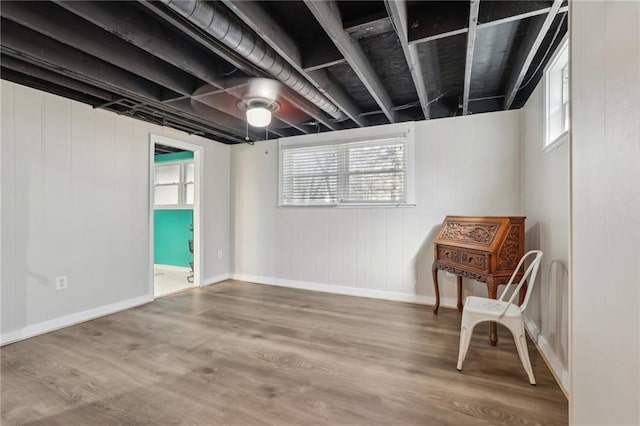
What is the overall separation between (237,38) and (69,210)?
8.16 ft

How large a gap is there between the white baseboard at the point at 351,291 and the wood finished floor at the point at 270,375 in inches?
16.4

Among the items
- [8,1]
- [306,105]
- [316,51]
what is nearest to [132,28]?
[8,1]

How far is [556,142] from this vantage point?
1999 millimetres

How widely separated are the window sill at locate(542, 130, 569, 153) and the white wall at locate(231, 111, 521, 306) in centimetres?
90

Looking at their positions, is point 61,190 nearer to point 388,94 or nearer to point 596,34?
point 388,94

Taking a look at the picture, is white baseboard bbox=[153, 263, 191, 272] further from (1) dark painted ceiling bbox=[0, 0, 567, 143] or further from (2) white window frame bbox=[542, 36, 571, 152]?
(2) white window frame bbox=[542, 36, 571, 152]

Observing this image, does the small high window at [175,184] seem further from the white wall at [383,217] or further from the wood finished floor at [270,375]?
the wood finished floor at [270,375]

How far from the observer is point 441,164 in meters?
3.38

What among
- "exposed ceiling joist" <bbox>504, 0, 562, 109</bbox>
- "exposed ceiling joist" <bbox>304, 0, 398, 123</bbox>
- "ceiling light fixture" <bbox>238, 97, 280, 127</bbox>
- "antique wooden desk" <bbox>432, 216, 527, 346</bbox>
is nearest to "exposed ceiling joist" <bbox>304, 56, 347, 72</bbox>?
"exposed ceiling joist" <bbox>304, 0, 398, 123</bbox>

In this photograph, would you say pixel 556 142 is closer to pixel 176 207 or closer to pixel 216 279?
pixel 216 279

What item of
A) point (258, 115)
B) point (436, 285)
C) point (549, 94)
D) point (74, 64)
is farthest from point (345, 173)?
point (74, 64)

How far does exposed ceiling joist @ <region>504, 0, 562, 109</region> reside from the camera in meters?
A: 1.66

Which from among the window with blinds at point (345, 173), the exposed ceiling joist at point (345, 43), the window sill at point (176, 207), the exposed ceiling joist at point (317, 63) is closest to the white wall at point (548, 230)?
the window with blinds at point (345, 173)

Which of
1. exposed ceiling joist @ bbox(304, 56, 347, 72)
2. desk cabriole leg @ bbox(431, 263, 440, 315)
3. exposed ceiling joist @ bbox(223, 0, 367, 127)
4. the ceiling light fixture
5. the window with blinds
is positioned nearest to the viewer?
exposed ceiling joist @ bbox(223, 0, 367, 127)
